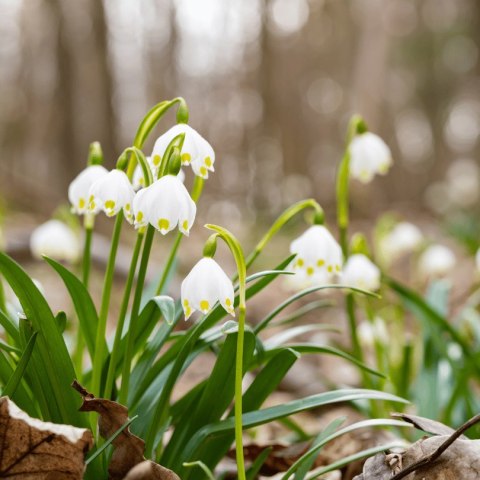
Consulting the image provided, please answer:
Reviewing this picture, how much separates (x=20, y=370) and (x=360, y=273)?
3.51ft

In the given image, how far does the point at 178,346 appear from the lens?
141cm

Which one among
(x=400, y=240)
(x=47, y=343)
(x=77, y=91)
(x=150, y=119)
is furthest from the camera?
(x=77, y=91)

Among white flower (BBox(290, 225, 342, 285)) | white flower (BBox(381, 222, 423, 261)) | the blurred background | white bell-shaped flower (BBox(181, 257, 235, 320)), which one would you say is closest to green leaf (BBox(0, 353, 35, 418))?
white bell-shaped flower (BBox(181, 257, 235, 320))

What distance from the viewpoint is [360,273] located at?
1933mm

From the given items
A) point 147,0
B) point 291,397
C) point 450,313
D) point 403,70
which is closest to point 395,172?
point 403,70

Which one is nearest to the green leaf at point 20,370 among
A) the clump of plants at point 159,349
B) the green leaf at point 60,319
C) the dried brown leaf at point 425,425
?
the clump of plants at point 159,349

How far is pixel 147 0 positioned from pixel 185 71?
7.26 ft

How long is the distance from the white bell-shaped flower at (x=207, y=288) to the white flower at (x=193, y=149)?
0.64 ft

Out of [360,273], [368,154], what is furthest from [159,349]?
[368,154]

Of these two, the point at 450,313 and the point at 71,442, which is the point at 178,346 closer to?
the point at 71,442

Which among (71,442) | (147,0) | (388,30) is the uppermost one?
(147,0)

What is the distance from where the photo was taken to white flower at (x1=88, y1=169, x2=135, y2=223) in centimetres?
119

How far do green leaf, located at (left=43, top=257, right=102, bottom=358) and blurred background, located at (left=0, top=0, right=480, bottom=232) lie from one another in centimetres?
844

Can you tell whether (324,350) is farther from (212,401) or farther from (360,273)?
(360,273)
